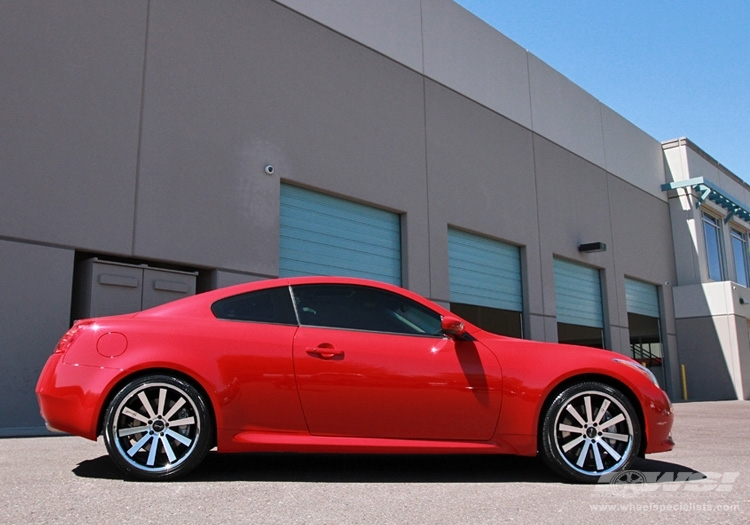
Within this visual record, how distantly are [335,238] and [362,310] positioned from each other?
7.58 meters

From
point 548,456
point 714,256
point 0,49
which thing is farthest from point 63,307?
point 714,256

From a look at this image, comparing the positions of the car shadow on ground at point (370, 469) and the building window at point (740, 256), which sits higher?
the building window at point (740, 256)

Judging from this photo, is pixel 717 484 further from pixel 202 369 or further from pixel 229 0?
pixel 229 0

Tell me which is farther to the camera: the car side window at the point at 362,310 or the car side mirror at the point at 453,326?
the car side window at the point at 362,310

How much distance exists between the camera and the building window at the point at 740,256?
27.5 metres

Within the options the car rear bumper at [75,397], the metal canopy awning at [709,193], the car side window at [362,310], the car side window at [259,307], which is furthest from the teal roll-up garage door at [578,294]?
the car rear bumper at [75,397]

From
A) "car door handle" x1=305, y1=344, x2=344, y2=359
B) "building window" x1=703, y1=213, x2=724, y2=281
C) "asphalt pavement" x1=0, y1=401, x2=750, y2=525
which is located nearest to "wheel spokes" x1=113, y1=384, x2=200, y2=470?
"asphalt pavement" x1=0, y1=401, x2=750, y2=525

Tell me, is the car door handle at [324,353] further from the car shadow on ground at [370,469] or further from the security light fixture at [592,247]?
the security light fixture at [592,247]

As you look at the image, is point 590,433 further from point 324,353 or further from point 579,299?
point 579,299

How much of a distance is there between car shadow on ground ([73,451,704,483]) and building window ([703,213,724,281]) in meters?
22.0

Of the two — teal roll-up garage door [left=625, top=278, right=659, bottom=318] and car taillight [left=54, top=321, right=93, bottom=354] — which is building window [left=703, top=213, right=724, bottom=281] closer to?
teal roll-up garage door [left=625, top=278, right=659, bottom=318]

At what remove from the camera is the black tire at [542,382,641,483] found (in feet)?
14.5

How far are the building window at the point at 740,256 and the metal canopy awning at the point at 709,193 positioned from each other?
146cm

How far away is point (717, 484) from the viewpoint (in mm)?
4363
